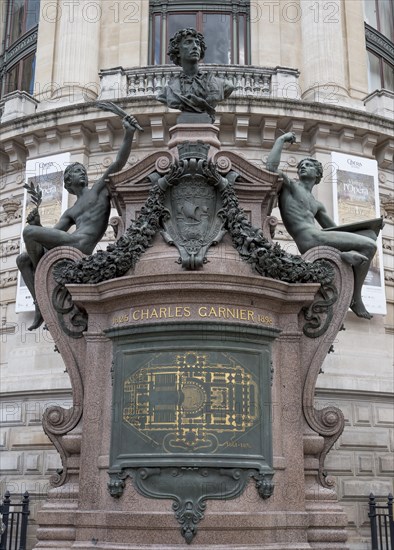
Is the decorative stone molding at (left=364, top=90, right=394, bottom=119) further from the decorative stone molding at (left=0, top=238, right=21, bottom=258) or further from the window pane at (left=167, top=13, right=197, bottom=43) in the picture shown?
the decorative stone molding at (left=0, top=238, right=21, bottom=258)

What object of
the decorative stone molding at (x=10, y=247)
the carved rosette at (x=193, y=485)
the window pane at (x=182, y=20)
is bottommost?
the carved rosette at (x=193, y=485)

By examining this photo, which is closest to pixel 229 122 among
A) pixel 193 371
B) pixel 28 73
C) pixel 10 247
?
pixel 10 247

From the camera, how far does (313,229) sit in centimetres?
878

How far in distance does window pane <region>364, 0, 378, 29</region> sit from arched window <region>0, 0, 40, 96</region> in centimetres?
1233

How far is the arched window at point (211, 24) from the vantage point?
23.5 meters

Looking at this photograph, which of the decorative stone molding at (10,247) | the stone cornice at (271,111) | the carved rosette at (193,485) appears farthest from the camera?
the decorative stone molding at (10,247)

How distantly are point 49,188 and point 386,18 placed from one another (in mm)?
15282

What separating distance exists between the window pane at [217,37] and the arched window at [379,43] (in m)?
5.35

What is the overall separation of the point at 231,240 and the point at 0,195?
16.2m

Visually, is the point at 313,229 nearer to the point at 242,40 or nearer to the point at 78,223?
the point at 78,223

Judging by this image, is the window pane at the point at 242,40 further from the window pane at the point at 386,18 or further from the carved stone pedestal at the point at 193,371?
the carved stone pedestal at the point at 193,371

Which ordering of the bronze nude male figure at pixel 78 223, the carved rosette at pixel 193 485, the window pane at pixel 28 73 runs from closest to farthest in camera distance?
the carved rosette at pixel 193 485 < the bronze nude male figure at pixel 78 223 < the window pane at pixel 28 73

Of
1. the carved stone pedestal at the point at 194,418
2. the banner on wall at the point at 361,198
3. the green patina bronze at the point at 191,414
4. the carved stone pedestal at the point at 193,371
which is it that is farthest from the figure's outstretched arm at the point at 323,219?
the banner on wall at the point at 361,198

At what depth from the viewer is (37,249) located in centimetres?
892
